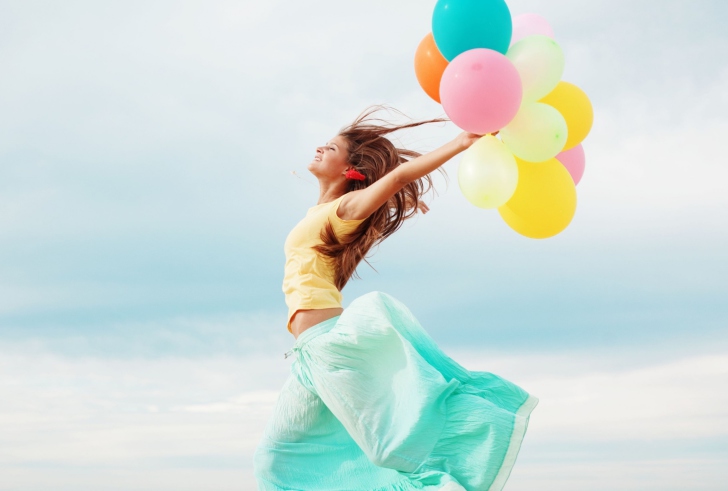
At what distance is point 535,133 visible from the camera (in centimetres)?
399

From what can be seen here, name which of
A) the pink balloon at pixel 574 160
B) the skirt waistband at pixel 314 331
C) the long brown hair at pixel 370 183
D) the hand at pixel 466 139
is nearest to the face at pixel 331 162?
the long brown hair at pixel 370 183

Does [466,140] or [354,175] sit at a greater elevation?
[354,175]

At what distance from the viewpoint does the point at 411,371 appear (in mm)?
4090

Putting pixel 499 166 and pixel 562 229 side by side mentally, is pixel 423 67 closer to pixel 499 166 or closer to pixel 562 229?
pixel 499 166

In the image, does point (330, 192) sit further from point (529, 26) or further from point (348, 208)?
point (529, 26)

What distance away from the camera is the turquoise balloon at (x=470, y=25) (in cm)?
395

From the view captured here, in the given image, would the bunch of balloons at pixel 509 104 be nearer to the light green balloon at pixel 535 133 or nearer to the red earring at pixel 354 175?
the light green balloon at pixel 535 133

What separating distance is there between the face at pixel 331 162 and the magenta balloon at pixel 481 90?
128 cm

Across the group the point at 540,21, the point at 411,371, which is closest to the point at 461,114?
the point at 540,21

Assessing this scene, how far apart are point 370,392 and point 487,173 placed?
3.88ft

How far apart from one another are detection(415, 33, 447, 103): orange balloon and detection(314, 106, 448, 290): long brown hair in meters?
0.69

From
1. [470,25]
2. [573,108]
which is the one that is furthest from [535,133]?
[470,25]

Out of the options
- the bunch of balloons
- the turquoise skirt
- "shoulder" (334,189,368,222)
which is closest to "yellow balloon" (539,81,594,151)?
the bunch of balloons

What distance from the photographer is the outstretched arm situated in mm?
4109
